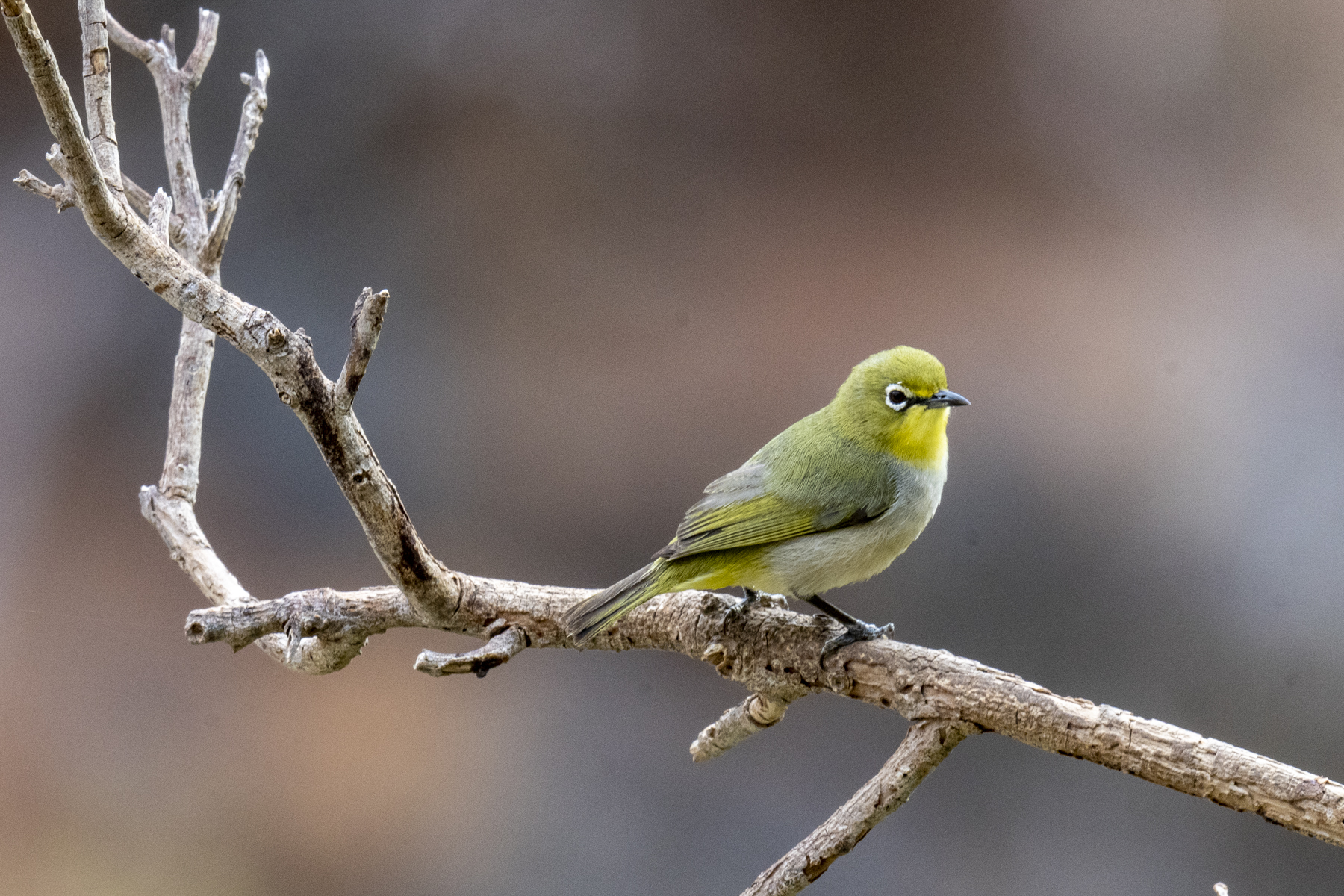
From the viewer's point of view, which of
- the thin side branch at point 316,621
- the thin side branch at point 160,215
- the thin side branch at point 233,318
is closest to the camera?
the thin side branch at point 233,318

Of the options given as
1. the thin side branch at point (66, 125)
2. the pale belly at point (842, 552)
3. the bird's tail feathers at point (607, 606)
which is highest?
the thin side branch at point (66, 125)

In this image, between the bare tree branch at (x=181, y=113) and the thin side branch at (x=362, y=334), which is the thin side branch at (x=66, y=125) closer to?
the thin side branch at (x=362, y=334)

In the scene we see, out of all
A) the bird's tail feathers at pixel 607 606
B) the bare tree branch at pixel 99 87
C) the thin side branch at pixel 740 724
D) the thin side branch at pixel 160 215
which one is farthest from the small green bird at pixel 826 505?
the bare tree branch at pixel 99 87

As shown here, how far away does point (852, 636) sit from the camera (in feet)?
8.54

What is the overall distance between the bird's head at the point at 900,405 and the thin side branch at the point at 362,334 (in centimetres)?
153

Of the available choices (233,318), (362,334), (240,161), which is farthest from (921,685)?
(240,161)

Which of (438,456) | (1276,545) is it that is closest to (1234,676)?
(1276,545)

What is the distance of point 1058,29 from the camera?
207 inches

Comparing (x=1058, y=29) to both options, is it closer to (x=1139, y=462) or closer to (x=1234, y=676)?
(x=1139, y=462)

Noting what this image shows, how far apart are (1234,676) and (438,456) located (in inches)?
155

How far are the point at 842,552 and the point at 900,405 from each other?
0.47 meters

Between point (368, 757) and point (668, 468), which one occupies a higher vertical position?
point (668, 468)

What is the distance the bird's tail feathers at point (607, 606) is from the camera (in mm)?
2664

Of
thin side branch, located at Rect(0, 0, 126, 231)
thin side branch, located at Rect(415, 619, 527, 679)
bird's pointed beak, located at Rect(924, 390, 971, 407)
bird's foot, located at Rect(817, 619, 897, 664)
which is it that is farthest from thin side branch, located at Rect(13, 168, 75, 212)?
bird's pointed beak, located at Rect(924, 390, 971, 407)
